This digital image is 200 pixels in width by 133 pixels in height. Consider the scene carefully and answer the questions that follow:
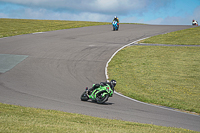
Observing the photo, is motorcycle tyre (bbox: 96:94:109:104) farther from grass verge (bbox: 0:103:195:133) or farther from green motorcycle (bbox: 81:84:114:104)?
grass verge (bbox: 0:103:195:133)

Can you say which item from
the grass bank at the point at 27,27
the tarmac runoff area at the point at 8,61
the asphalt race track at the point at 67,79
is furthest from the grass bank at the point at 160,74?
the grass bank at the point at 27,27

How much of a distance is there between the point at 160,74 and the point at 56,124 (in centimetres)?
1359

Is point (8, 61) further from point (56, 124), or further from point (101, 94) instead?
point (56, 124)

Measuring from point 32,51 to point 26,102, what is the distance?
45.8 feet

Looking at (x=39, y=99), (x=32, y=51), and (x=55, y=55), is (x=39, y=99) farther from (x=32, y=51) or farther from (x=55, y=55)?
(x=32, y=51)

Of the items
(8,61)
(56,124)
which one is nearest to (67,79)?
(8,61)

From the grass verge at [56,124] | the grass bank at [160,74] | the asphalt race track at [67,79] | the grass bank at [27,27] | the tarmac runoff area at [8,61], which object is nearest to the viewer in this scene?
the grass verge at [56,124]

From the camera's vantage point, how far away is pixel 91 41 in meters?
30.4

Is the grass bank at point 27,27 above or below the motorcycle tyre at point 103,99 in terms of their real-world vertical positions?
above

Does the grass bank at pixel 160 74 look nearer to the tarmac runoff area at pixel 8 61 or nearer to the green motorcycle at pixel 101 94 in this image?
the green motorcycle at pixel 101 94

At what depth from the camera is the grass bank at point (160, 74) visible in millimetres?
14260

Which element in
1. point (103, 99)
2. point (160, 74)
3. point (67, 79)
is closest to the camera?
point (103, 99)

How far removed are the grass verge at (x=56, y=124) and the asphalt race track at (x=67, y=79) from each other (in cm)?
150

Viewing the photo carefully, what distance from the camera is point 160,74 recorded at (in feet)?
63.0
